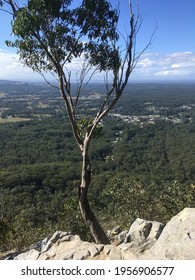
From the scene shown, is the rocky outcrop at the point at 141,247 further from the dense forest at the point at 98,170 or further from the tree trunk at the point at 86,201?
the dense forest at the point at 98,170

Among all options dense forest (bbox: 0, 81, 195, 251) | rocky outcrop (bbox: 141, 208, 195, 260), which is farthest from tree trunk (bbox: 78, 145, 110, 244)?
rocky outcrop (bbox: 141, 208, 195, 260)

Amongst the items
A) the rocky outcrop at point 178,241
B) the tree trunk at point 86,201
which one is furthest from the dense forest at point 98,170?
the rocky outcrop at point 178,241

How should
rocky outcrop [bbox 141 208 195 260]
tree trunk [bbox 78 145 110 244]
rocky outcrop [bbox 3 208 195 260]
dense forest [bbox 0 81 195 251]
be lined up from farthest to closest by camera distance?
dense forest [bbox 0 81 195 251]
tree trunk [bbox 78 145 110 244]
rocky outcrop [bbox 3 208 195 260]
rocky outcrop [bbox 141 208 195 260]

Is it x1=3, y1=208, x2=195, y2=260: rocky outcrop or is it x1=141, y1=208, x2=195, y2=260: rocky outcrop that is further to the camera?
x1=3, y1=208, x2=195, y2=260: rocky outcrop

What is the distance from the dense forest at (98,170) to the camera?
17.1m

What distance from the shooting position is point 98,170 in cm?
1234

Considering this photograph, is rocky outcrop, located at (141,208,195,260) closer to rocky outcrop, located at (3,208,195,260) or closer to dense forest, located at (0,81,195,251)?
rocky outcrop, located at (3,208,195,260)

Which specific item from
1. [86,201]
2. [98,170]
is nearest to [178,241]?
[86,201]

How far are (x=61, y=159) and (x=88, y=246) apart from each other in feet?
202

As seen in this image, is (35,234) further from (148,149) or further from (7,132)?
(7,132)

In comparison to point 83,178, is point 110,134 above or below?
below

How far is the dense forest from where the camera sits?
56.0ft
